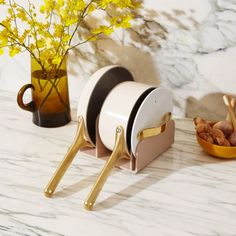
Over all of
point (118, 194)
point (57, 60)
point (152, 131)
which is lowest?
point (118, 194)

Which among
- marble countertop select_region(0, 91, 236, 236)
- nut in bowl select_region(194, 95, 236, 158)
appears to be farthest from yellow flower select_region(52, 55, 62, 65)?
nut in bowl select_region(194, 95, 236, 158)

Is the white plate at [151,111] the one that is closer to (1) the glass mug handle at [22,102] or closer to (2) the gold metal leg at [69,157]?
(2) the gold metal leg at [69,157]

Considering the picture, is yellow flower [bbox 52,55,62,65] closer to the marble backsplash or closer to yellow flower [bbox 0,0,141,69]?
yellow flower [bbox 0,0,141,69]

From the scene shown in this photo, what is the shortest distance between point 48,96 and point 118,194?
39cm

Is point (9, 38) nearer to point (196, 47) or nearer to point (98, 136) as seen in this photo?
point (98, 136)

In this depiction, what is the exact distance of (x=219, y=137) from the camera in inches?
37.7

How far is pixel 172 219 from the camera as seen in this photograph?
2.52ft

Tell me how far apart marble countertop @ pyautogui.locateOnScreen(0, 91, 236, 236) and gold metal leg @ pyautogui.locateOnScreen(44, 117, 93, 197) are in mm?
21

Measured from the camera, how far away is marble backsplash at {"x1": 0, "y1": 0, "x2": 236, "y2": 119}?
1.04m

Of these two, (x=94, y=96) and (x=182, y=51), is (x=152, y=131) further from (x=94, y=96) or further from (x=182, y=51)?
(x=182, y=51)

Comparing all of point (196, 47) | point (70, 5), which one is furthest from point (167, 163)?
point (70, 5)

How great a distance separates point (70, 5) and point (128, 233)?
576 millimetres

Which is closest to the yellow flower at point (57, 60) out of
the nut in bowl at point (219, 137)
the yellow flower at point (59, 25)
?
the yellow flower at point (59, 25)

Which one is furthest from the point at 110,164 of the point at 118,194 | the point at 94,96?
the point at 94,96
